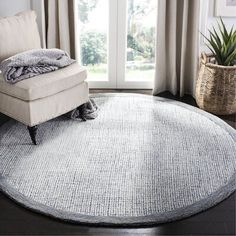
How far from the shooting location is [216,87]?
10.8ft

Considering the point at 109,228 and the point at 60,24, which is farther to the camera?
the point at 60,24

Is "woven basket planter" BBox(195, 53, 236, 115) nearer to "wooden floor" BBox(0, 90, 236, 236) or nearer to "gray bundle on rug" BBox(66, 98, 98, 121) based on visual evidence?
"gray bundle on rug" BBox(66, 98, 98, 121)

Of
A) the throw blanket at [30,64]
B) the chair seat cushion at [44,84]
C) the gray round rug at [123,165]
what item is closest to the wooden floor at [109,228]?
the gray round rug at [123,165]

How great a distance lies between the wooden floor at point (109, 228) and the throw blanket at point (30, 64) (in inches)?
39.1

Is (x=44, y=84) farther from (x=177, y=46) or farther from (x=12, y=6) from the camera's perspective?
(x=177, y=46)

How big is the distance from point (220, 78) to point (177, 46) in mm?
632

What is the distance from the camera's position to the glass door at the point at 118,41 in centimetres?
371

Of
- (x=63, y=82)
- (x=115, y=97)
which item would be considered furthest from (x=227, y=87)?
(x=63, y=82)

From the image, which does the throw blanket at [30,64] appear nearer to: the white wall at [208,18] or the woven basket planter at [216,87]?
the woven basket planter at [216,87]

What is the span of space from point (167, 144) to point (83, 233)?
3.50 feet

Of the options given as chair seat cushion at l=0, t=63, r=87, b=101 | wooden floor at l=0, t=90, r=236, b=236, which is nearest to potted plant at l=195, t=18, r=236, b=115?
chair seat cushion at l=0, t=63, r=87, b=101

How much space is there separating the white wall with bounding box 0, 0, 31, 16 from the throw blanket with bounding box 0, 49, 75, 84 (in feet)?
2.50

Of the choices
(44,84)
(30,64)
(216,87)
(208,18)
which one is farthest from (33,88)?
(208,18)

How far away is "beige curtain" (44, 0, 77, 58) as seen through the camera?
3514 millimetres
